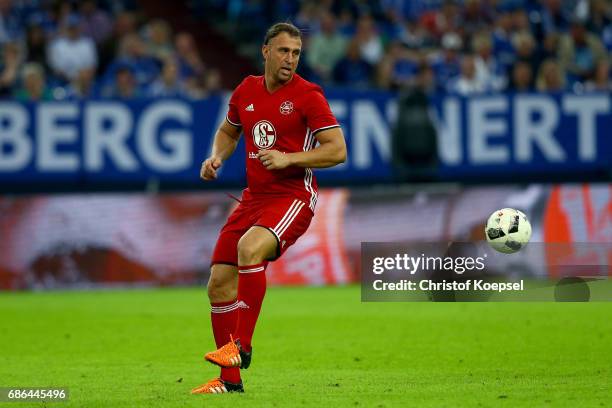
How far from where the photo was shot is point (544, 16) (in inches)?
859

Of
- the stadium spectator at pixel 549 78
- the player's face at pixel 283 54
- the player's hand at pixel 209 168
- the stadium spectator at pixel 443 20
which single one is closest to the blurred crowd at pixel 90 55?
the stadium spectator at pixel 443 20

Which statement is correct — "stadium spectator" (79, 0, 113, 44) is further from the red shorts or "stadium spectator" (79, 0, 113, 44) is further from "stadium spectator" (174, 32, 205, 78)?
the red shorts

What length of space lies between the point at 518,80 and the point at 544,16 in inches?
161

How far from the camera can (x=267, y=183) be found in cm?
808

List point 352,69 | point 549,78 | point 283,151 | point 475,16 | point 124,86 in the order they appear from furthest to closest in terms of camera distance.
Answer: point 475,16, point 352,69, point 549,78, point 124,86, point 283,151

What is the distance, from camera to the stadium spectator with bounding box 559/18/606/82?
783 inches

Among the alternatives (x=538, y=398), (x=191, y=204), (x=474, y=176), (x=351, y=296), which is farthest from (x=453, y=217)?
(x=538, y=398)

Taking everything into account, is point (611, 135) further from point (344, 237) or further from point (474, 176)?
point (344, 237)

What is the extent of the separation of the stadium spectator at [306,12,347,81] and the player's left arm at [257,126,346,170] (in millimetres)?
11566

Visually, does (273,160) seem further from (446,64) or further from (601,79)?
(446,64)

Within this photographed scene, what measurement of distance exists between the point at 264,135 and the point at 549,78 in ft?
36.9

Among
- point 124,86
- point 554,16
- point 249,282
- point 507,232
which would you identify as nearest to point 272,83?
point 249,282

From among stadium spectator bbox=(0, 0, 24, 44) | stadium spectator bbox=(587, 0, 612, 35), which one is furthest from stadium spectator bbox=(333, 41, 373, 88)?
stadium spectator bbox=(0, 0, 24, 44)

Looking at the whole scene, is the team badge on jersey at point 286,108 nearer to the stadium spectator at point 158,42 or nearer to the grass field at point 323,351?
the grass field at point 323,351
